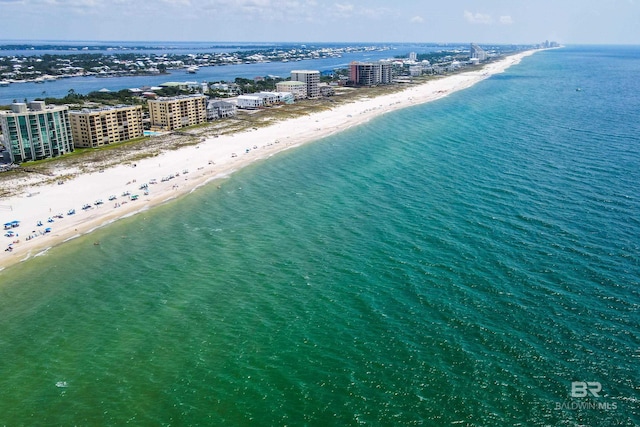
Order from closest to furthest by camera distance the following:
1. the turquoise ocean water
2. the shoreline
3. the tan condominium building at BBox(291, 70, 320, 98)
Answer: the turquoise ocean water, the shoreline, the tan condominium building at BBox(291, 70, 320, 98)

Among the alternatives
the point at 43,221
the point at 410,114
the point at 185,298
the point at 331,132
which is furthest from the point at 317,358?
the point at 410,114

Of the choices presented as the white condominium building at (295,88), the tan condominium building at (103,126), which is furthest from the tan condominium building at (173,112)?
the white condominium building at (295,88)

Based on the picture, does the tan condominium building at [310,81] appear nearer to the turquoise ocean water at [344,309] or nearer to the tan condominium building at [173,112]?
the tan condominium building at [173,112]

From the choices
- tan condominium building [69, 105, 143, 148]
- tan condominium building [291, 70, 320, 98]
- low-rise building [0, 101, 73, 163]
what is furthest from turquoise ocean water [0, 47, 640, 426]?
tan condominium building [291, 70, 320, 98]

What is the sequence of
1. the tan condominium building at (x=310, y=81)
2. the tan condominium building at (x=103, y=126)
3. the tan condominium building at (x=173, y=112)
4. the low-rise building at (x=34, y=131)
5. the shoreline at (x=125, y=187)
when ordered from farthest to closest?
the tan condominium building at (x=310, y=81)
the tan condominium building at (x=173, y=112)
the tan condominium building at (x=103, y=126)
the low-rise building at (x=34, y=131)
the shoreline at (x=125, y=187)

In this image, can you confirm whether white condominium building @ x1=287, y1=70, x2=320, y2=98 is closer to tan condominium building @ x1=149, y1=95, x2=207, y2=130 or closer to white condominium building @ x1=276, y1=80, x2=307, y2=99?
white condominium building @ x1=276, y1=80, x2=307, y2=99
